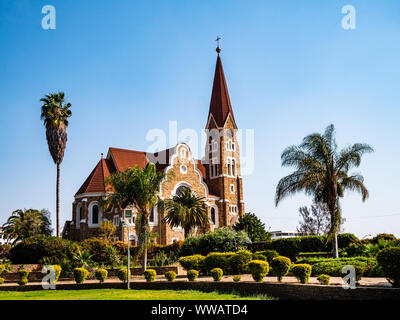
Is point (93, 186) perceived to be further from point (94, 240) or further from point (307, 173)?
point (307, 173)

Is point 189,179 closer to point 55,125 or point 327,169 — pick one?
point 55,125

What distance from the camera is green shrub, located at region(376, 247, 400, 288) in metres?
12.2

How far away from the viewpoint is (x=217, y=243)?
28859mm

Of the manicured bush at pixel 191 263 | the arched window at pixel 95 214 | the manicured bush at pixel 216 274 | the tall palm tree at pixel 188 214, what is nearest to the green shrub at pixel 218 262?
the manicured bush at pixel 191 263

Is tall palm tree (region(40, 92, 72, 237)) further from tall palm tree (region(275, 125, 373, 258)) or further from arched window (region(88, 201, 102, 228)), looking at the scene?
tall palm tree (region(275, 125, 373, 258))

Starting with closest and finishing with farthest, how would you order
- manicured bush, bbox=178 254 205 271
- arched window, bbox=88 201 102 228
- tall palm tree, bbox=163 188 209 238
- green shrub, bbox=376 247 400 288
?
green shrub, bbox=376 247 400 288 < manicured bush, bbox=178 254 205 271 < tall palm tree, bbox=163 188 209 238 < arched window, bbox=88 201 102 228

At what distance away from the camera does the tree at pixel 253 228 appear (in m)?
39.9

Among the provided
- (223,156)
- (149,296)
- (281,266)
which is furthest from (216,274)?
(223,156)

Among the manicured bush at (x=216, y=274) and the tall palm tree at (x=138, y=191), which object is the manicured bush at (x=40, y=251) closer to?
the tall palm tree at (x=138, y=191)

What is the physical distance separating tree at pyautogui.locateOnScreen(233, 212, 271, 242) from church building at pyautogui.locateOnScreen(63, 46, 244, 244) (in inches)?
228

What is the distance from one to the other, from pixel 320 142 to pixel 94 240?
20683 millimetres

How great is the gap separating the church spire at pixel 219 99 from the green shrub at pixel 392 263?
4375cm

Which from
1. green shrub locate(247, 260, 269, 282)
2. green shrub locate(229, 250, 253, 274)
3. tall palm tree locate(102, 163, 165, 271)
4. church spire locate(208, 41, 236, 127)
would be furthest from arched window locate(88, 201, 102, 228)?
green shrub locate(247, 260, 269, 282)
